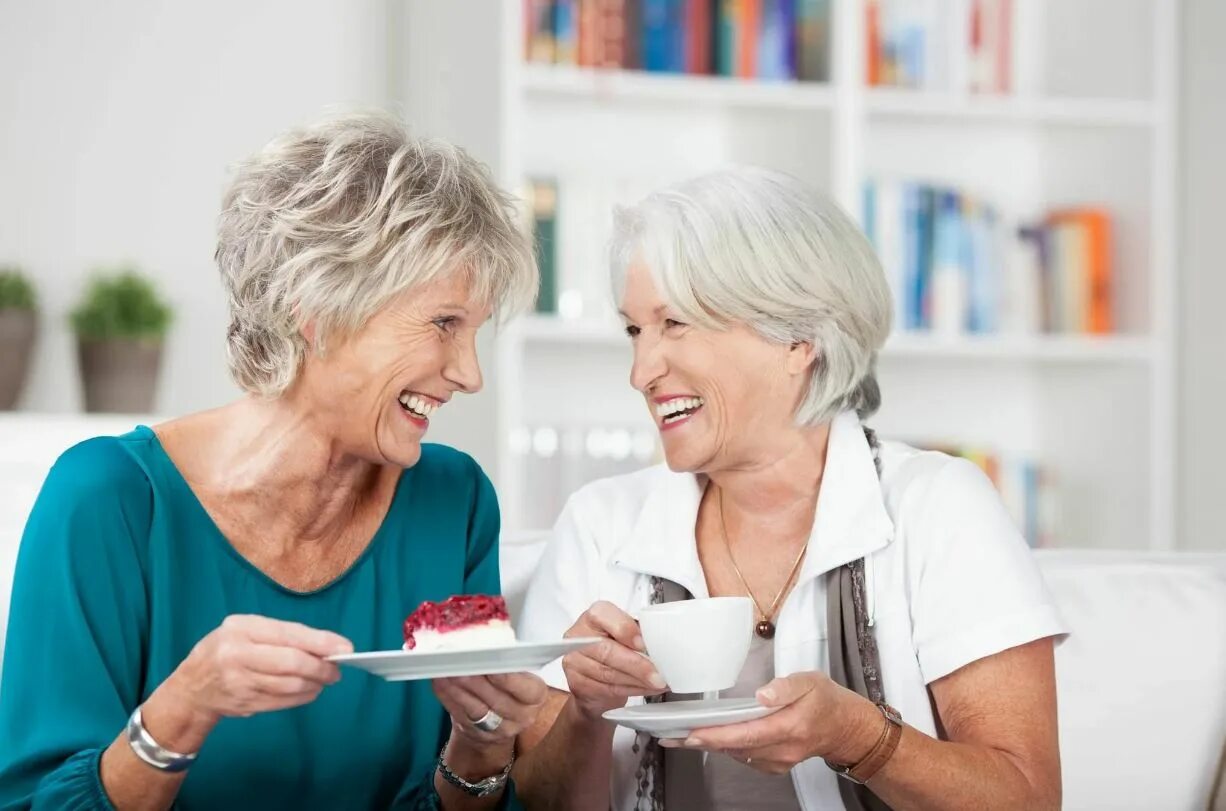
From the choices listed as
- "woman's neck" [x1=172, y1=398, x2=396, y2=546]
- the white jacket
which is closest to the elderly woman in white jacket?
the white jacket

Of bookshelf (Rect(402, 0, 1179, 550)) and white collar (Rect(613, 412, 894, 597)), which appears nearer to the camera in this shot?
white collar (Rect(613, 412, 894, 597))

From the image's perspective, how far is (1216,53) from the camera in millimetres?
3621

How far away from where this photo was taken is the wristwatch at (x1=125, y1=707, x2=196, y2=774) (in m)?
1.27

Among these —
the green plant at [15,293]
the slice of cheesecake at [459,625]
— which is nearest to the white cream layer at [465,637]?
the slice of cheesecake at [459,625]

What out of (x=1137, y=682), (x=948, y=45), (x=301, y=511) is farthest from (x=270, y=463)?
(x=948, y=45)

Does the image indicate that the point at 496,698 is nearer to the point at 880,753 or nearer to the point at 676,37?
the point at 880,753

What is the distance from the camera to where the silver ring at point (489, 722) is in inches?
56.1

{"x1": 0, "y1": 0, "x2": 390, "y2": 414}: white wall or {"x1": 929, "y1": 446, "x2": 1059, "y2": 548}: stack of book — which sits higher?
{"x1": 0, "y1": 0, "x2": 390, "y2": 414}: white wall

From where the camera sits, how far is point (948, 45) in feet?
12.0

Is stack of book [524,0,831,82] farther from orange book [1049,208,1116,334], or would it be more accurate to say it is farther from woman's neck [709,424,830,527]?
woman's neck [709,424,830,527]

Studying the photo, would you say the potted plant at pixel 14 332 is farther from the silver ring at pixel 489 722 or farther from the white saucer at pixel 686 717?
the white saucer at pixel 686 717

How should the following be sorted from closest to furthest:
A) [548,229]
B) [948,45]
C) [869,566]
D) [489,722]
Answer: [489,722] → [869,566] → [548,229] → [948,45]

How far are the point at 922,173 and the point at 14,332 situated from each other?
88.0 inches

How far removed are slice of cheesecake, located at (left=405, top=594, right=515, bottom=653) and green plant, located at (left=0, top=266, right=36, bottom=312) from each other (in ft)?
7.81
